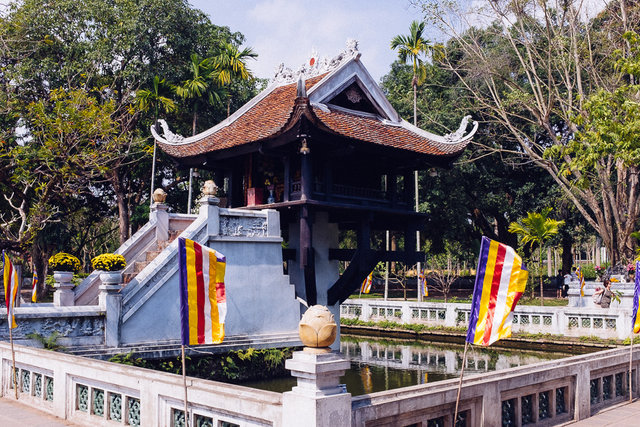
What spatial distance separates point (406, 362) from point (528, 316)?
19.4ft

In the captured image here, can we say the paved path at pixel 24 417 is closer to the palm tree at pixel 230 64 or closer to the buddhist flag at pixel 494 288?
the buddhist flag at pixel 494 288

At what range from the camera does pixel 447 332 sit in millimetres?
23266

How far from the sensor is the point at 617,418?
8.33 meters

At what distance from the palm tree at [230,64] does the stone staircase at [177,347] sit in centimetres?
1960

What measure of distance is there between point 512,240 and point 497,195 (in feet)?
19.5

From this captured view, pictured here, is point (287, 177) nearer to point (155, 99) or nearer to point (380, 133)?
point (380, 133)

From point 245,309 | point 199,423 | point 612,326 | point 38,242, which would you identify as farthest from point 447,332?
point 38,242

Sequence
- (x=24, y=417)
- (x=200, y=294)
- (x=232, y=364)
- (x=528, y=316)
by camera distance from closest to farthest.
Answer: (x=200, y=294) → (x=24, y=417) → (x=232, y=364) → (x=528, y=316)

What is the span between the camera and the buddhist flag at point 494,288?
250 inches

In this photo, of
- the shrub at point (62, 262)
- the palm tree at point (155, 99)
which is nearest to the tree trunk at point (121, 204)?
the palm tree at point (155, 99)

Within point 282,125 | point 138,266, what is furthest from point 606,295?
point 138,266

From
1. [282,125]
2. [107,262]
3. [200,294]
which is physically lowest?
[200,294]

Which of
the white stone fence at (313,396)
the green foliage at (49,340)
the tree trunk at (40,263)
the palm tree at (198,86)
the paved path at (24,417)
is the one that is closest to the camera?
the white stone fence at (313,396)

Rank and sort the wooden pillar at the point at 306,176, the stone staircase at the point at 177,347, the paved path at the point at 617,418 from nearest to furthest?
1. the paved path at the point at 617,418
2. the stone staircase at the point at 177,347
3. the wooden pillar at the point at 306,176
